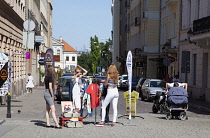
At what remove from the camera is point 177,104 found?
20.9 metres

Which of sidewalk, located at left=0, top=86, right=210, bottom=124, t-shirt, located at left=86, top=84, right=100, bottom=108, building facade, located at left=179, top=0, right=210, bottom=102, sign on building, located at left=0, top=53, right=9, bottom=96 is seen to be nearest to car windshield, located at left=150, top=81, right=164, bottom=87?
building facade, located at left=179, top=0, right=210, bottom=102

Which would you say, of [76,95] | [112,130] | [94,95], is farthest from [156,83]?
[112,130]

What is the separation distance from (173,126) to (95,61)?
477ft

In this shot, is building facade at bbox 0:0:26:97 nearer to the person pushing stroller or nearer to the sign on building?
the sign on building

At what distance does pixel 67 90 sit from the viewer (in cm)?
3291

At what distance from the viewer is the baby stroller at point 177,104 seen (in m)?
20.6

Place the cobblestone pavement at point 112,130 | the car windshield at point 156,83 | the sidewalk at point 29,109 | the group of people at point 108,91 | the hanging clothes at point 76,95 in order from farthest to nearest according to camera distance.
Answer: the car windshield at point 156,83 → the sidewalk at point 29,109 → the hanging clothes at point 76,95 → the group of people at point 108,91 → the cobblestone pavement at point 112,130

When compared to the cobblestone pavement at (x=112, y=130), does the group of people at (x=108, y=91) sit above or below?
above

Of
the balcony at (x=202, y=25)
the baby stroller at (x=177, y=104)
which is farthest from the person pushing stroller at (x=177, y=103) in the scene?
the balcony at (x=202, y=25)

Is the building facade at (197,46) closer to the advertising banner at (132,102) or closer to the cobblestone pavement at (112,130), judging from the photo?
the advertising banner at (132,102)

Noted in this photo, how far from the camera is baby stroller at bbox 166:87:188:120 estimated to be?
67.6 ft

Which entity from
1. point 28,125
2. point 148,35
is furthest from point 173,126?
point 148,35

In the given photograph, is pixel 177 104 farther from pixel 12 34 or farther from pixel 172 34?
pixel 172 34

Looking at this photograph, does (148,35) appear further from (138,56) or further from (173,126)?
(173,126)
